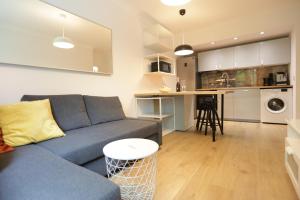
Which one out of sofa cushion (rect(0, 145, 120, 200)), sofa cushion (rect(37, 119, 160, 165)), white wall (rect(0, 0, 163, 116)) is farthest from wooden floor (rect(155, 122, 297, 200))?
white wall (rect(0, 0, 163, 116))

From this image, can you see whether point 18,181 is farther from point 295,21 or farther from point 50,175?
point 295,21

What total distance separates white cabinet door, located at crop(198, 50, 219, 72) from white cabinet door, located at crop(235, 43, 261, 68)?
1.81 feet

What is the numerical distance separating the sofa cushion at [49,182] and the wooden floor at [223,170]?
74 centimetres

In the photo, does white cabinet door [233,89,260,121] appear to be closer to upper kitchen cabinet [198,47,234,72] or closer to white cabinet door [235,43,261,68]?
white cabinet door [235,43,261,68]

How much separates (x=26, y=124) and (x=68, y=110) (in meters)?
0.50

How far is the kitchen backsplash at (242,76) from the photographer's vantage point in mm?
4445

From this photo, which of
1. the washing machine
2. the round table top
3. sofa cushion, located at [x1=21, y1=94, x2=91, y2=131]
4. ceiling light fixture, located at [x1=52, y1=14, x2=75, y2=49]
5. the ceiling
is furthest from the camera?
the washing machine

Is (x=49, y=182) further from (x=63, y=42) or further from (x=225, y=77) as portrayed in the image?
(x=225, y=77)

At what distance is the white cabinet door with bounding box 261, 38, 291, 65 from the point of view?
386 cm

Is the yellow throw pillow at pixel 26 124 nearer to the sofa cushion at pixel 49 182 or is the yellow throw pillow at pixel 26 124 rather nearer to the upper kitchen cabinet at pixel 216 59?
the sofa cushion at pixel 49 182

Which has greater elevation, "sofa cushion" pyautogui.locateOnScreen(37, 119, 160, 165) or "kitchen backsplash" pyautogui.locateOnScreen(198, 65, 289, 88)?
"kitchen backsplash" pyautogui.locateOnScreen(198, 65, 289, 88)

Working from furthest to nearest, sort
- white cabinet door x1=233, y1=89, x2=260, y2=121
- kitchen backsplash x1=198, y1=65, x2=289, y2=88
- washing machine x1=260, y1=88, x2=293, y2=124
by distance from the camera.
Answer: kitchen backsplash x1=198, y1=65, x2=289, y2=88
white cabinet door x1=233, y1=89, x2=260, y2=121
washing machine x1=260, y1=88, x2=293, y2=124

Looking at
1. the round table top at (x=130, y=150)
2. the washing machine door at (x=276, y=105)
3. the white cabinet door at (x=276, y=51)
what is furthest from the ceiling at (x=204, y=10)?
the round table top at (x=130, y=150)

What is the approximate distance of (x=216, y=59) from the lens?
15.7 feet
